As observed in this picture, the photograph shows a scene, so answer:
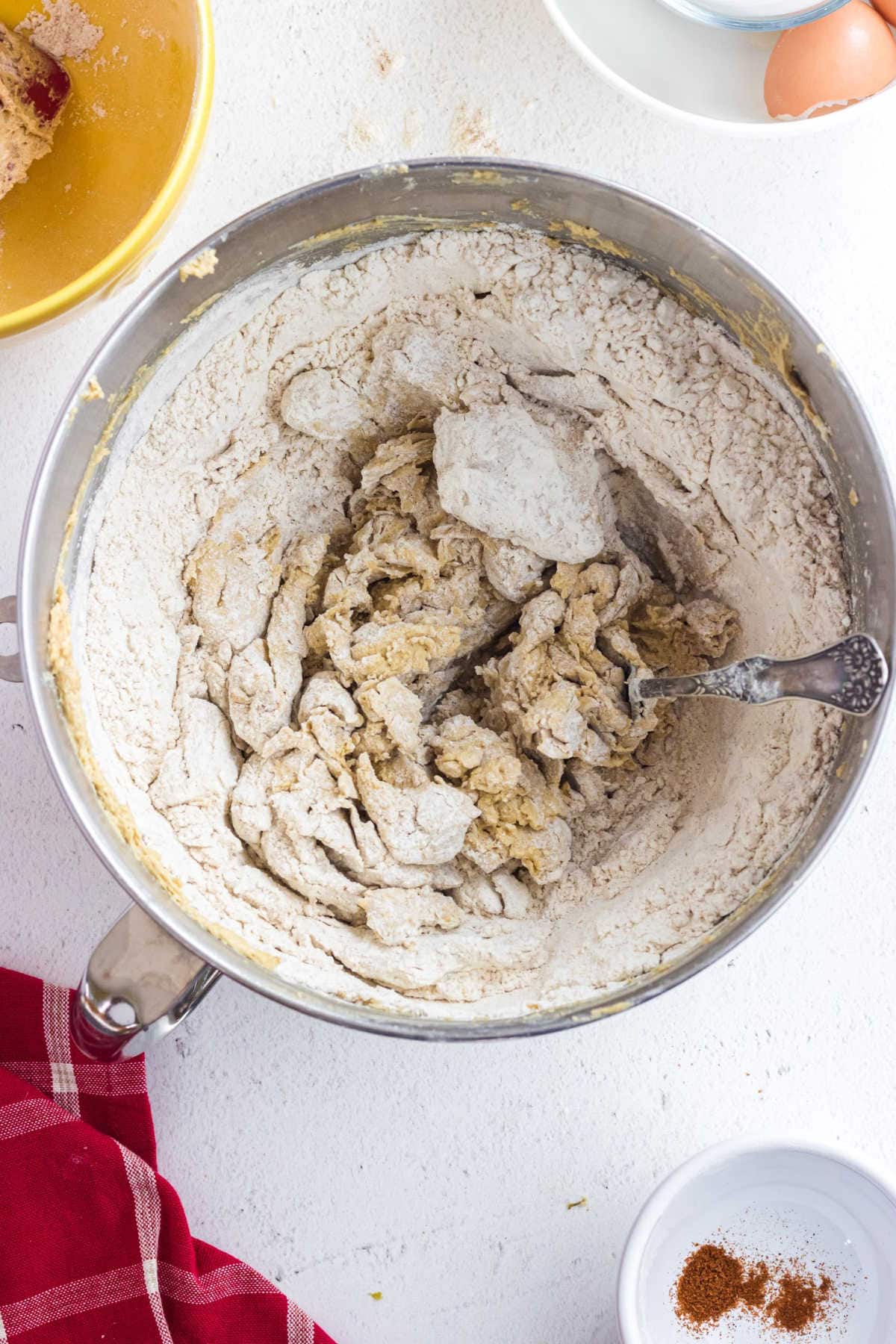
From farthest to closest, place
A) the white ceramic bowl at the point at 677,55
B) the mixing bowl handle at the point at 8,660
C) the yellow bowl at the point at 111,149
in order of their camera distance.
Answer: the white ceramic bowl at the point at 677,55 < the yellow bowl at the point at 111,149 < the mixing bowl handle at the point at 8,660

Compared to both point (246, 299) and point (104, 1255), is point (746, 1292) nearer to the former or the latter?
point (104, 1255)

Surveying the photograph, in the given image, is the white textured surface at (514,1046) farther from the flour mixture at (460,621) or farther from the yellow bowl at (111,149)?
the flour mixture at (460,621)

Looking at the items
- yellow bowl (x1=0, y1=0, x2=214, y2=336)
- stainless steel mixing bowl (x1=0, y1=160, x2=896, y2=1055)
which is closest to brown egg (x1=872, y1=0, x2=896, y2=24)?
stainless steel mixing bowl (x1=0, y1=160, x2=896, y2=1055)

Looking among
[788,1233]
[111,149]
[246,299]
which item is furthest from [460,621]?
[788,1233]

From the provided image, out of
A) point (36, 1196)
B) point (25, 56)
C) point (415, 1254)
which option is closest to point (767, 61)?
point (25, 56)

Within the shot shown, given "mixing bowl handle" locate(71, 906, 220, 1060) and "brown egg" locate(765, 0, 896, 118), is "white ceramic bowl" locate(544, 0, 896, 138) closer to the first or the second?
"brown egg" locate(765, 0, 896, 118)

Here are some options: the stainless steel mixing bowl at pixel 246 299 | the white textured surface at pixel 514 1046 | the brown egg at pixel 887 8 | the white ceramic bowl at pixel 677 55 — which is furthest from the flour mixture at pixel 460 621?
the brown egg at pixel 887 8

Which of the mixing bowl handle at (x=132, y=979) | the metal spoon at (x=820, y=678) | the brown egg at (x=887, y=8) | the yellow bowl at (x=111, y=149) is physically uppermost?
the brown egg at (x=887, y=8)
